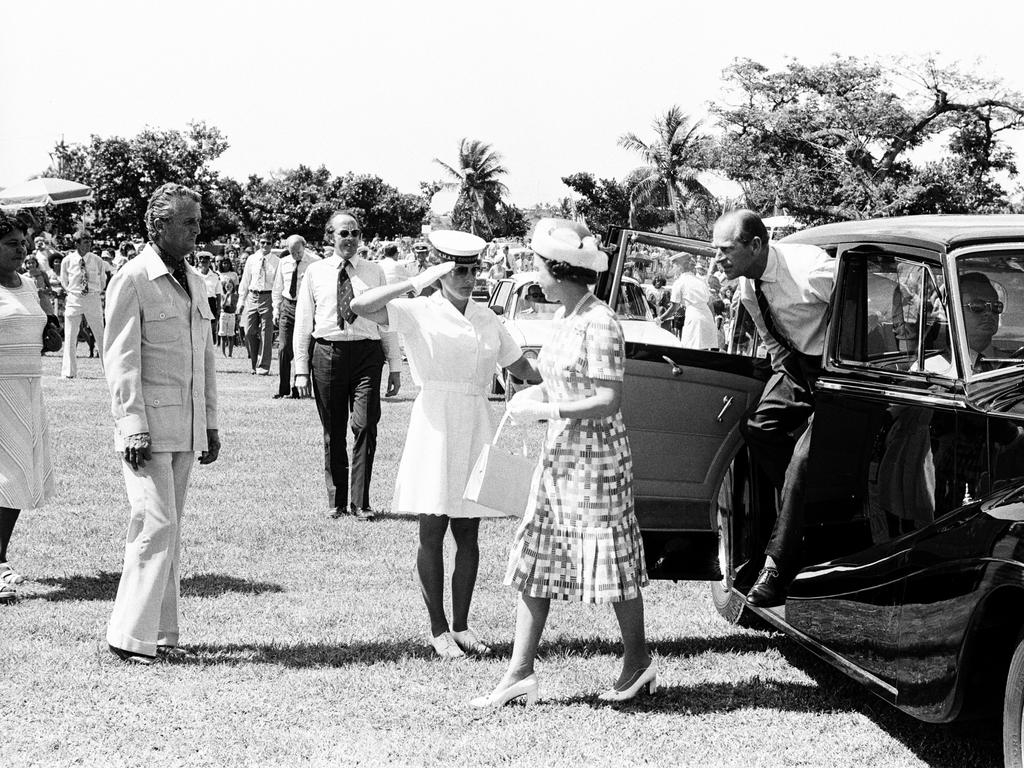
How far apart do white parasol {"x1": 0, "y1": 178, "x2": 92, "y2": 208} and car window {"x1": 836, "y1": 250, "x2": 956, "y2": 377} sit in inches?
923

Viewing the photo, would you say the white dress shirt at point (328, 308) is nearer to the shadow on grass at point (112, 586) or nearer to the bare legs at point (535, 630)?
the shadow on grass at point (112, 586)

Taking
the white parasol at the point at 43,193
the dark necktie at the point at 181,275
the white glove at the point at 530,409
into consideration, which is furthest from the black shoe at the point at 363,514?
the white parasol at the point at 43,193

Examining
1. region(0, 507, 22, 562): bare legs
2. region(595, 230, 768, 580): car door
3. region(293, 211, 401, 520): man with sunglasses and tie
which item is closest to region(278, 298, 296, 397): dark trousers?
region(293, 211, 401, 520): man with sunglasses and tie

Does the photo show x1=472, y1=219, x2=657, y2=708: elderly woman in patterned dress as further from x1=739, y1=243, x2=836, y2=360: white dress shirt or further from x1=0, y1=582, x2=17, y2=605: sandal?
x1=0, y1=582, x2=17, y2=605: sandal

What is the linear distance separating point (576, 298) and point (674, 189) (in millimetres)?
74672

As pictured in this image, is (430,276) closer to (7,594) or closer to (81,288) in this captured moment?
(7,594)

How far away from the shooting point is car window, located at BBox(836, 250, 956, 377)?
4766 millimetres

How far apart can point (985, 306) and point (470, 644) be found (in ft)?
9.63

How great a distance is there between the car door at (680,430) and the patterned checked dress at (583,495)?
0.79 metres

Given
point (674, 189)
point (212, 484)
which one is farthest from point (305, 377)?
point (674, 189)

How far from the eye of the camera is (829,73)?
49.9m

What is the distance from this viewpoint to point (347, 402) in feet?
31.3

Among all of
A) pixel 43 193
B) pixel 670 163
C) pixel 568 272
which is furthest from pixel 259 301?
pixel 670 163

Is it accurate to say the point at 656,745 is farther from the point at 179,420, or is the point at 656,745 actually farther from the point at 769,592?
the point at 179,420
